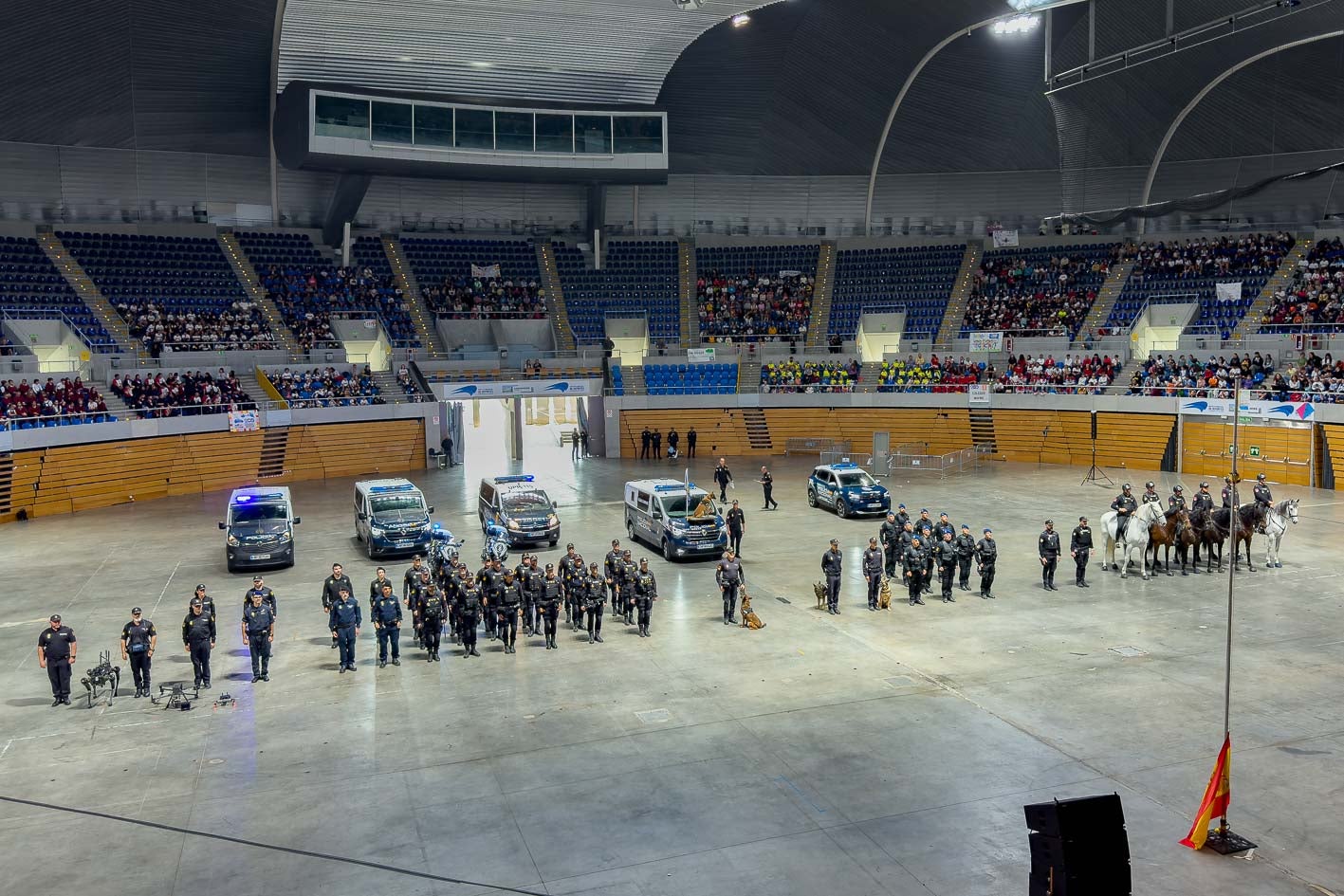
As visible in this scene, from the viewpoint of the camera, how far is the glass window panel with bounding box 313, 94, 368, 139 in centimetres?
4247

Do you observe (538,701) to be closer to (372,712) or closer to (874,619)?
(372,712)

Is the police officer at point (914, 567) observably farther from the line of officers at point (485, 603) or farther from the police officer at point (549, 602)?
the police officer at point (549, 602)

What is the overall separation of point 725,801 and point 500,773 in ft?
9.47

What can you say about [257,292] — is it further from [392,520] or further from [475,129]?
[392,520]

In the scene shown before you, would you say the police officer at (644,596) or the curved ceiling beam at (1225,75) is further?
the curved ceiling beam at (1225,75)

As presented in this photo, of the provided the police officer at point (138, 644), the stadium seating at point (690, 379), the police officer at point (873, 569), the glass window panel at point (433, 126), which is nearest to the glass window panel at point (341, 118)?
the glass window panel at point (433, 126)

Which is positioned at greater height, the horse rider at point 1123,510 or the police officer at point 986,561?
the horse rider at point 1123,510

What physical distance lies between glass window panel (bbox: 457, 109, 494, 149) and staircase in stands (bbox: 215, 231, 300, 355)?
11.3m

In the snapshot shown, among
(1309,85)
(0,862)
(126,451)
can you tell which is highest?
(1309,85)

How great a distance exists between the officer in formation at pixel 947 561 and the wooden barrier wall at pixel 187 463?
27.4m

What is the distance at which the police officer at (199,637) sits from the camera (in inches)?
649

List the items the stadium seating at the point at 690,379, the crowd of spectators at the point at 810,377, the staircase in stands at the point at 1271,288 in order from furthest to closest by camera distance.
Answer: the stadium seating at the point at 690,379
the crowd of spectators at the point at 810,377
the staircase in stands at the point at 1271,288

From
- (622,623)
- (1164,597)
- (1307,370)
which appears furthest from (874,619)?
(1307,370)

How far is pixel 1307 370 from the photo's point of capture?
121 feet
